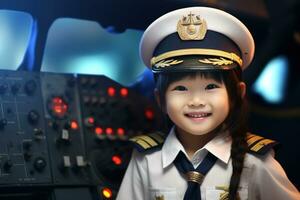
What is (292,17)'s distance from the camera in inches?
87.6

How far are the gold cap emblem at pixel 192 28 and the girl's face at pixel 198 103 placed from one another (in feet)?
0.26

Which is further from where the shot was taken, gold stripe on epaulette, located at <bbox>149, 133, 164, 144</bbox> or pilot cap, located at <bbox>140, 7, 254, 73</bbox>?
gold stripe on epaulette, located at <bbox>149, 133, 164, 144</bbox>

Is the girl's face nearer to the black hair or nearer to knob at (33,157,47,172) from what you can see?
the black hair

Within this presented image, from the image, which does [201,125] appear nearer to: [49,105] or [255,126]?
[49,105]

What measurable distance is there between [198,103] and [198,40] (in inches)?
4.9

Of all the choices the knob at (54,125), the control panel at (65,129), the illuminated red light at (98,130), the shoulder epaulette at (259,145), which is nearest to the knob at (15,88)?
the control panel at (65,129)

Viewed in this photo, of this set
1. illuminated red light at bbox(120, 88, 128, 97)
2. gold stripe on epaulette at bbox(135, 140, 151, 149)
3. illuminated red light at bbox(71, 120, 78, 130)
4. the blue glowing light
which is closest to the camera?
gold stripe on epaulette at bbox(135, 140, 151, 149)

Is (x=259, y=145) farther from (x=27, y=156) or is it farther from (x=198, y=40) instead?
(x=27, y=156)

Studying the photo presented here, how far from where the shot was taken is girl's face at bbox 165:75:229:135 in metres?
1.25

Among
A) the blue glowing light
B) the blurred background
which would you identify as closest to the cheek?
the blurred background

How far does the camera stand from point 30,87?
4.61 feet

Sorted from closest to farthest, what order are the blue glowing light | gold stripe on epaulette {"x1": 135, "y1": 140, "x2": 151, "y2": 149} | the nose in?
the nose, gold stripe on epaulette {"x1": 135, "y1": 140, "x2": 151, "y2": 149}, the blue glowing light

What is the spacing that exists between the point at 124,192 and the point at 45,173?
0.17m

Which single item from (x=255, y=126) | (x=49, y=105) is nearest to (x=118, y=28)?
(x=49, y=105)
